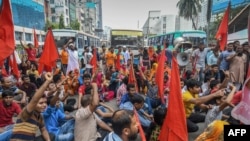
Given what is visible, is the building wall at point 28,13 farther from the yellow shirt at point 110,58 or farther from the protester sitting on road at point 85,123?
the protester sitting on road at point 85,123

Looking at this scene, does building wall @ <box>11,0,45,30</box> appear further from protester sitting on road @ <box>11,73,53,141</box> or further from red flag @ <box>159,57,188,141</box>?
red flag @ <box>159,57,188,141</box>

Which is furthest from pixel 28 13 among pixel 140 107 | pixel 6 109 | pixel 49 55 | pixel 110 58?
pixel 140 107

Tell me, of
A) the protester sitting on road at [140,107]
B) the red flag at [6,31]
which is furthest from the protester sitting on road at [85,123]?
the red flag at [6,31]

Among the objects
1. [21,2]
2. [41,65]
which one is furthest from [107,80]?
[21,2]

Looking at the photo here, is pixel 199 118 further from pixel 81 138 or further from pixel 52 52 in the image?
pixel 52 52

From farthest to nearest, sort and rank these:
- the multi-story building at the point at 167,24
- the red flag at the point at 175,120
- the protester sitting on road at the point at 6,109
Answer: the multi-story building at the point at 167,24 < the protester sitting on road at the point at 6,109 < the red flag at the point at 175,120

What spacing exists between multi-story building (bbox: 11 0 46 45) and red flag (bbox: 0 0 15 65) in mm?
31632

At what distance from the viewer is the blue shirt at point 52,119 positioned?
4.03 meters

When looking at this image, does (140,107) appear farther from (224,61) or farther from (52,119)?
(224,61)

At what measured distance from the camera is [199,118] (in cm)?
511

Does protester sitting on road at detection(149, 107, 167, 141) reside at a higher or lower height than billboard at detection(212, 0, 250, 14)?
lower

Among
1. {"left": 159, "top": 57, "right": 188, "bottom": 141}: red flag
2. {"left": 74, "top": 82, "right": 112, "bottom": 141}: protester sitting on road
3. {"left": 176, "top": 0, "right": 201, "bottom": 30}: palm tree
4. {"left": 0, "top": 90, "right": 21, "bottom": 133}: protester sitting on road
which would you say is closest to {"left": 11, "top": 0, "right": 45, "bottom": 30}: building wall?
{"left": 176, "top": 0, "right": 201, "bottom": 30}: palm tree

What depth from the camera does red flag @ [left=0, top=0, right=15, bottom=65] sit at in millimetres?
4617

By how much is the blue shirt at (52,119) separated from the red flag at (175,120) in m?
1.64
